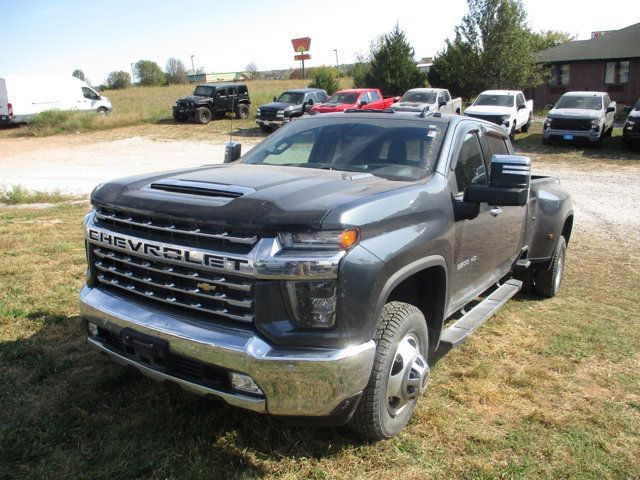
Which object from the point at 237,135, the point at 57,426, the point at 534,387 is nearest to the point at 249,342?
the point at 57,426

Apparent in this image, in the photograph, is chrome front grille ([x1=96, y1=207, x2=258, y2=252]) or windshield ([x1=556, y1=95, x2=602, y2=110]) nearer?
chrome front grille ([x1=96, y1=207, x2=258, y2=252])

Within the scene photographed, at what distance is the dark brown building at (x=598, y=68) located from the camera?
125 ft

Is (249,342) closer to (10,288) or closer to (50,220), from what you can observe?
(10,288)

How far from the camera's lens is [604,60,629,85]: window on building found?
3825 cm

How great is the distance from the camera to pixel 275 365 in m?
2.60

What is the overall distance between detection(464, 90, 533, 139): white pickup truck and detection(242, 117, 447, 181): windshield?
736 inches

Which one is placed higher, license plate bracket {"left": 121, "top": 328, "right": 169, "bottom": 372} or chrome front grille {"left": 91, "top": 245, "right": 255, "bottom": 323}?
chrome front grille {"left": 91, "top": 245, "right": 255, "bottom": 323}

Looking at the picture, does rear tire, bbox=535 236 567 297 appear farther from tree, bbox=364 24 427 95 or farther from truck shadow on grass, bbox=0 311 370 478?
tree, bbox=364 24 427 95

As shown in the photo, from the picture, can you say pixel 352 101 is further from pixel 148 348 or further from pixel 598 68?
pixel 598 68

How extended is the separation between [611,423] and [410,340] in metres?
1.47

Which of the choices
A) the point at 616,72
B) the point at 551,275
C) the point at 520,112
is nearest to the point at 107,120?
the point at 520,112

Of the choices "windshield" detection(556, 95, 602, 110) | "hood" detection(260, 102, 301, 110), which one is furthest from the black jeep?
"windshield" detection(556, 95, 602, 110)

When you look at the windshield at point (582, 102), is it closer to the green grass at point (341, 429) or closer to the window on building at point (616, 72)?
the green grass at point (341, 429)

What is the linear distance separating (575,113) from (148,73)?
94.1 m
